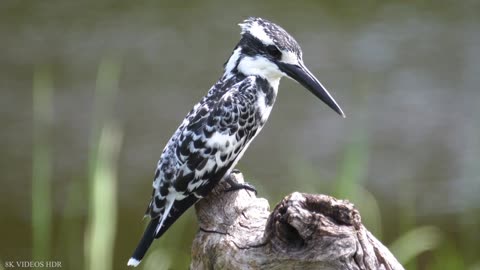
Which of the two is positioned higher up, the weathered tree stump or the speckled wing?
the weathered tree stump

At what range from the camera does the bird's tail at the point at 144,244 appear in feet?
15.9

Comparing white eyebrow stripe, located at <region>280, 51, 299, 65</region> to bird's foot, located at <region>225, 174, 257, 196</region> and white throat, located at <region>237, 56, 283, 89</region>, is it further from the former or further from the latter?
bird's foot, located at <region>225, 174, 257, 196</region>

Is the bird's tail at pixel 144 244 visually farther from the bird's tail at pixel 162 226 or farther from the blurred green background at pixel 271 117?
the blurred green background at pixel 271 117

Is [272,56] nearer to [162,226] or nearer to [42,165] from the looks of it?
[162,226]

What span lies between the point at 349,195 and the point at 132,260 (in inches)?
42.1

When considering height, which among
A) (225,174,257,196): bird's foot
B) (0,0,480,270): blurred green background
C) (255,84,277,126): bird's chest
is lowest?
(0,0,480,270): blurred green background

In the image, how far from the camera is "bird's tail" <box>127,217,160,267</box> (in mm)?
4859

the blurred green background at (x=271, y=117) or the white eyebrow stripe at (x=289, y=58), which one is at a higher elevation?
the white eyebrow stripe at (x=289, y=58)

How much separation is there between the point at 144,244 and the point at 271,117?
4.89 metres

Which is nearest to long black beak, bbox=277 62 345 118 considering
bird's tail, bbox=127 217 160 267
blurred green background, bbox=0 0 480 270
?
bird's tail, bbox=127 217 160 267

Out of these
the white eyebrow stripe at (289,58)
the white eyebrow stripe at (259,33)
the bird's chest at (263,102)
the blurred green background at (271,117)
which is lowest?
the blurred green background at (271,117)

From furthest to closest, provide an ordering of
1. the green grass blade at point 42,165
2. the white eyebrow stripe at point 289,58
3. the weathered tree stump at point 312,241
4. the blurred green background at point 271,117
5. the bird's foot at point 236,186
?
1. the blurred green background at point 271,117
2. the white eyebrow stripe at point 289,58
3. the bird's foot at point 236,186
4. the green grass blade at point 42,165
5. the weathered tree stump at point 312,241

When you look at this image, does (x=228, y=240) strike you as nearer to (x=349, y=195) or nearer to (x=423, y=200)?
(x=349, y=195)

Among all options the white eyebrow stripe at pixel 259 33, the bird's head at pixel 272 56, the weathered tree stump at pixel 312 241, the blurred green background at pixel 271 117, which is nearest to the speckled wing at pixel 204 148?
the bird's head at pixel 272 56
